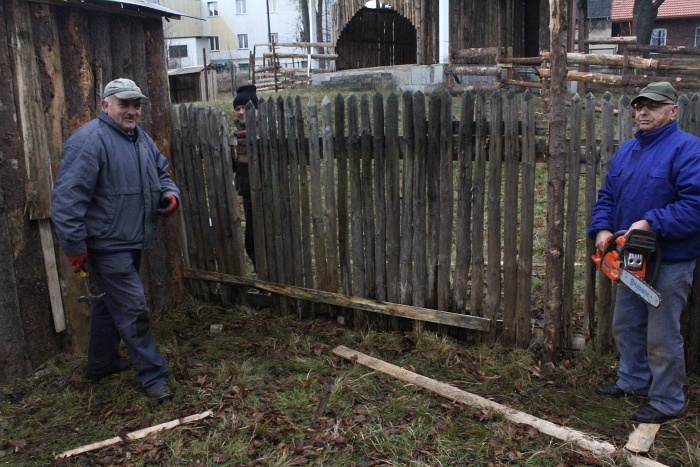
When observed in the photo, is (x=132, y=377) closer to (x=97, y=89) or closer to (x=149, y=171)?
(x=149, y=171)

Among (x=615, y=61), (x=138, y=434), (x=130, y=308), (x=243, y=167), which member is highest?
(x=615, y=61)

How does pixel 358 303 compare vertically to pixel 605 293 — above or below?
below

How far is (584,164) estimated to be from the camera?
4461 mm

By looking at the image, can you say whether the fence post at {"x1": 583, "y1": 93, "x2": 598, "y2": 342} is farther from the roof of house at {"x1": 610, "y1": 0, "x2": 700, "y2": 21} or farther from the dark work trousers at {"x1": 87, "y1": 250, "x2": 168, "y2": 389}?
the roof of house at {"x1": 610, "y1": 0, "x2": 700, "y2": 21}

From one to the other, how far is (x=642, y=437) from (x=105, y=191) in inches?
140

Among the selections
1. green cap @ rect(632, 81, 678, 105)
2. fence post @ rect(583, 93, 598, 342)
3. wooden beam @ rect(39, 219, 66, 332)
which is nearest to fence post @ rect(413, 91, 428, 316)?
fence post @ rect(583, 93, 598, 342)

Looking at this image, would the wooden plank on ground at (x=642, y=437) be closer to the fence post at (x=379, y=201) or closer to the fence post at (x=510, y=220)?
the fence post at (x=510, y=220)

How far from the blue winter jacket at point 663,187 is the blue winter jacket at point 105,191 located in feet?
9.95

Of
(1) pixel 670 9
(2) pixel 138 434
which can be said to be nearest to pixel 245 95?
(2) pixel 138 434

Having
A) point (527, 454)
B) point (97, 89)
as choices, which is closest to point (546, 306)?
point (527, 454)

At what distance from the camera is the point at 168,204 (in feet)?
15.2

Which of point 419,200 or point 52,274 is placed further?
point 419,200

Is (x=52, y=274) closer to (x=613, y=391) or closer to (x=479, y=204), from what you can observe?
(x=479, y=204)

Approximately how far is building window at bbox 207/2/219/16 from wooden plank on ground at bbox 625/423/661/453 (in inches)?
2144
